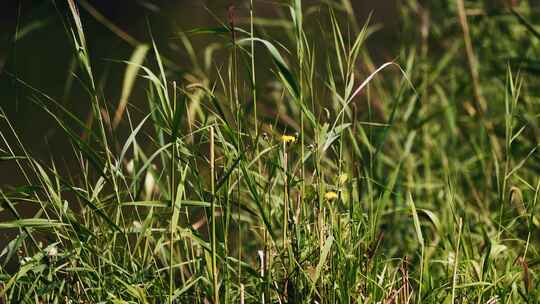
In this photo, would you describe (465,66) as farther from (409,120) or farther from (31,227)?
(31,227)

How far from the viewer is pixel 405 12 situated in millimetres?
3184

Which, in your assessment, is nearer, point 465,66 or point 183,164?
point 183,164

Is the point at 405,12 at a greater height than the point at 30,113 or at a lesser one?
greater

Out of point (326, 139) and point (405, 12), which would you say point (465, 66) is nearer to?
point (405, 12)

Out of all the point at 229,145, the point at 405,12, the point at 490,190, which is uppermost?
the point at 229,145

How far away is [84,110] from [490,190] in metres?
1.81

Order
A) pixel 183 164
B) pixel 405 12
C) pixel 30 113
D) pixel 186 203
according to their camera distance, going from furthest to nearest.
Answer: pixel 30 113 → pixel 405 12 → pixel 183 164 → pixel 186 203

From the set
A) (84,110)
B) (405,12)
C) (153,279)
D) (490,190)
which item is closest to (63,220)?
(153,279)

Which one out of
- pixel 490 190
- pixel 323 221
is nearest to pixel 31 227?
pixel 323 221

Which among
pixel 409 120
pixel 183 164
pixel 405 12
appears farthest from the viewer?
pixel 405 12

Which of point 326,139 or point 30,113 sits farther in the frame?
point 30,113

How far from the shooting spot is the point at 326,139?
1688 mm

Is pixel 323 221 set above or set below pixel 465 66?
above

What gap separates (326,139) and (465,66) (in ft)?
5.70
